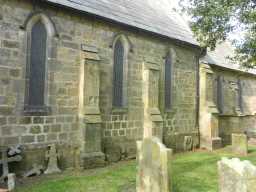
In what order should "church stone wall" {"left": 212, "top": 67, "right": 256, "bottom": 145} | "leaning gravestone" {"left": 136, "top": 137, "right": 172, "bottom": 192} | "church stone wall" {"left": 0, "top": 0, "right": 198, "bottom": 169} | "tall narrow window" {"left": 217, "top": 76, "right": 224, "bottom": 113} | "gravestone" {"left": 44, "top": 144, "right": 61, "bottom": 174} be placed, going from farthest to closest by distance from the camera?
"tall narrow window" {"left": 217, "top": 76, "right": 224, "bottom": 113}
"church stone wall" {"left": 212, "top": 67, "right": 256, "bottom": 145}
"gravestone" {"left": 44, "top": 144, "right": 61, "bottom": 174}
"church stone wall" {"left": 0, "top": 0, "right": 198, "bottom": 169}
"leaning gravestone" {"left": 136, "top": 137, "right": 172, "bottom": 192}

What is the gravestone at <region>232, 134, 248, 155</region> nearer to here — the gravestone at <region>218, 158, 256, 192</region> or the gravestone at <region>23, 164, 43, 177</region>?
the gravestone at <region>23, 164, 43, 177</region>

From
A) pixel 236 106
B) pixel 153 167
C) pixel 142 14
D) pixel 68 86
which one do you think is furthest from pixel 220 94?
pixel 153 167

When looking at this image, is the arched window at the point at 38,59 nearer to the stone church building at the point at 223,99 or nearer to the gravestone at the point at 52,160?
the gravestone at the point at 52,160

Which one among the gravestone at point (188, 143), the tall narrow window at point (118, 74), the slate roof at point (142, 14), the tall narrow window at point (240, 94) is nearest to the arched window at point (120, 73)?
the tall narrow window at point (118, 74)

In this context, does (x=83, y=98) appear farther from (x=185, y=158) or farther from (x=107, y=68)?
(x=185, y=158)

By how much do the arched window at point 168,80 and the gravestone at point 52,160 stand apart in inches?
271

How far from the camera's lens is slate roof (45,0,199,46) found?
11340 mm

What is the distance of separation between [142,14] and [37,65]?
7117 mm

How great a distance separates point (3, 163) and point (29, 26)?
14.1ft

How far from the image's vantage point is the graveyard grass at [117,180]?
8109 mm

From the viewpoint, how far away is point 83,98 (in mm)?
10625

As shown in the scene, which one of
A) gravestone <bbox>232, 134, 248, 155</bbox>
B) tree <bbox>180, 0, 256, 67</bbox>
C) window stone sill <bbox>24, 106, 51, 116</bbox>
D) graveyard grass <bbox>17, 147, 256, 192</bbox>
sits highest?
tree <bbox>180, 0, 256, 67</bbox>

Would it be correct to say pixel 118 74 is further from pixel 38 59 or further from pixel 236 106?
pixel 236 106

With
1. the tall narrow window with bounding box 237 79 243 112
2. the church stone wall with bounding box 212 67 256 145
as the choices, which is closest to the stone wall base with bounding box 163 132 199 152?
the church stone wall with bounding box 212 67 256 145
